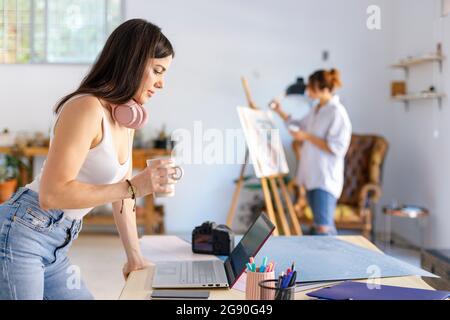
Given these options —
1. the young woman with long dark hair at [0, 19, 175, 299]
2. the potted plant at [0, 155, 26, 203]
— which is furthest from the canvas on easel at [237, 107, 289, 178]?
the young woman with long dark hair at [0, 19, 175, 299]

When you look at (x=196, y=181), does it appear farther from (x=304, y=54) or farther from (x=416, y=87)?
(x=416, y=87)

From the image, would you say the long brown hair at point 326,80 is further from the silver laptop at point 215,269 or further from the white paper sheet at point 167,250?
the silver laptop at point 215,269

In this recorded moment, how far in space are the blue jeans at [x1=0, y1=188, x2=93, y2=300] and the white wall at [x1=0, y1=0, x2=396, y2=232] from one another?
3.35 meters

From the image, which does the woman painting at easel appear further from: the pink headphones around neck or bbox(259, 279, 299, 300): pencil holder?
bbox(259, 279, 299, 300): pencil holder

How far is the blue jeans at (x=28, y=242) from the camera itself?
1145 millimetres

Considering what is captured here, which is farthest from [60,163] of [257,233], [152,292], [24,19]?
[24,19]

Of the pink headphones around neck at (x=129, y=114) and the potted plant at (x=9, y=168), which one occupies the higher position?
the pink headphones around neck at (x=129, y=114)

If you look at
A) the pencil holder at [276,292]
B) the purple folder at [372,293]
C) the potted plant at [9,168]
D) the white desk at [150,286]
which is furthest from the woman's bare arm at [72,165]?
the potted plant at [9,168]

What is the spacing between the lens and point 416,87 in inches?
176

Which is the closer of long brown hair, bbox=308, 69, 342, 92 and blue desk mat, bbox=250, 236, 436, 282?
blue desk mat, bbox=250, 236, 436, 282

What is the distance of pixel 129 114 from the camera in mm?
1191

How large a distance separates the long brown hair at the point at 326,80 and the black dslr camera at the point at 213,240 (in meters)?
1.68

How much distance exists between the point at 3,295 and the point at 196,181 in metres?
3.48

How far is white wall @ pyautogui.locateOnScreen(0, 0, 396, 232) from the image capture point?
187 inches
